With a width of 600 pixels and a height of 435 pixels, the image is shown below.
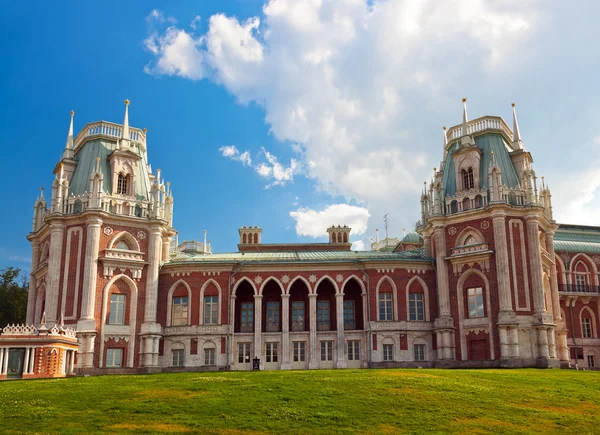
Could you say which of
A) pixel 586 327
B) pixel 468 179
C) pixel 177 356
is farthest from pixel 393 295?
pixel 586 327

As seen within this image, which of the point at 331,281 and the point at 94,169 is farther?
the point at 331,281

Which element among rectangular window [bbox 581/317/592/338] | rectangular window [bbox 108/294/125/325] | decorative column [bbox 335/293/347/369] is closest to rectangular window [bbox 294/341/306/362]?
decorative column [bbox 335/293/347/369]

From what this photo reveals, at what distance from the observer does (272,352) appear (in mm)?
51688

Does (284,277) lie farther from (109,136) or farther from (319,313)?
(109,136)

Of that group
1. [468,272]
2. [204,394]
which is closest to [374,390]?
[204,394]

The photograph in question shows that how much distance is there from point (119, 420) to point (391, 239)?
64.8 meters

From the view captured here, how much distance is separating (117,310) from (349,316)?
18386mm

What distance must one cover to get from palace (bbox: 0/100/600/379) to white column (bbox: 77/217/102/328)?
10cm

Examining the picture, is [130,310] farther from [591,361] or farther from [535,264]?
[591,361]

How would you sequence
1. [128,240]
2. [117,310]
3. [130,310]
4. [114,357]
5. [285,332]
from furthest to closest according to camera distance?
[285,332]
[128,240]
[130,310]
[117,310]
[114,357]

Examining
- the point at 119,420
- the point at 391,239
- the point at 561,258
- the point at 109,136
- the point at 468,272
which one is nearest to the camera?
the point at 119,420

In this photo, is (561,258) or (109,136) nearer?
(109,136)

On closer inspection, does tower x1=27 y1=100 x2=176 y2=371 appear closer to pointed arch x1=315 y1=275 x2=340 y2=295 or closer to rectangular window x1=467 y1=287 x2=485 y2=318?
pointed arch x1=315 y1=275 x2=340 y2=295

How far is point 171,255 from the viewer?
56.4m
